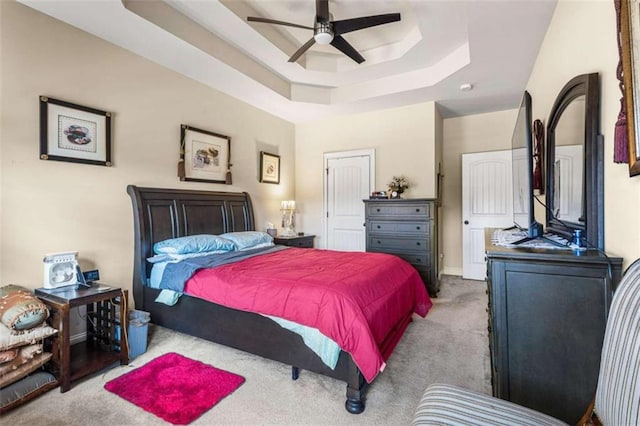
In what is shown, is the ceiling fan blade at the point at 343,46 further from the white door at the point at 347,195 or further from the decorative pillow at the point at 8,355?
the decorative pillow at the point at 8,355

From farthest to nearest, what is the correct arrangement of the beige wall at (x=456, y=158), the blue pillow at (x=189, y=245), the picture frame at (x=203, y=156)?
the beige wall at (x=456, y=158) < the picture frame at (x=203, y=156) < the blue pillow at (x=189, y=245)

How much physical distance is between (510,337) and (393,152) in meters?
3.62

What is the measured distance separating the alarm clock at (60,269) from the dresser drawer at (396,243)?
11.2 feet

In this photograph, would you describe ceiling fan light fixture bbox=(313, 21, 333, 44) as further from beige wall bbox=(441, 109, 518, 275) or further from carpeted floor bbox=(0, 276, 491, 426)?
beige wall bbox=(441, 109, 518, 275)

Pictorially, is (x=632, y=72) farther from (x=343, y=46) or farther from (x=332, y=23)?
(x=343, y=46)

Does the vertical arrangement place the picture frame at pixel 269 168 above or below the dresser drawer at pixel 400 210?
above

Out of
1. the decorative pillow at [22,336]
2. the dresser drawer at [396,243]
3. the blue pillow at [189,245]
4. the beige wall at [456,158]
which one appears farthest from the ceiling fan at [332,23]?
the beige wall at [456,158]

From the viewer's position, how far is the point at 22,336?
1818 mm

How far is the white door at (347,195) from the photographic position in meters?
4.96

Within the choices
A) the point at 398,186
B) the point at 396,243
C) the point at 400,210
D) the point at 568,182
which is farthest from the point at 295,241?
the point at 568,182

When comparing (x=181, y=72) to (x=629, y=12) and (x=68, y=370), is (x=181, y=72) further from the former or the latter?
(x=629, y=12)

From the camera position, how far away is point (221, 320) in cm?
236

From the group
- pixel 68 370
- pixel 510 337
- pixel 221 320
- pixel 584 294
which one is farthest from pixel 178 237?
pixel 584 294

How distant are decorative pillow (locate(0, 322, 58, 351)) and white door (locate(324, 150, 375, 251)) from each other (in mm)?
3876
